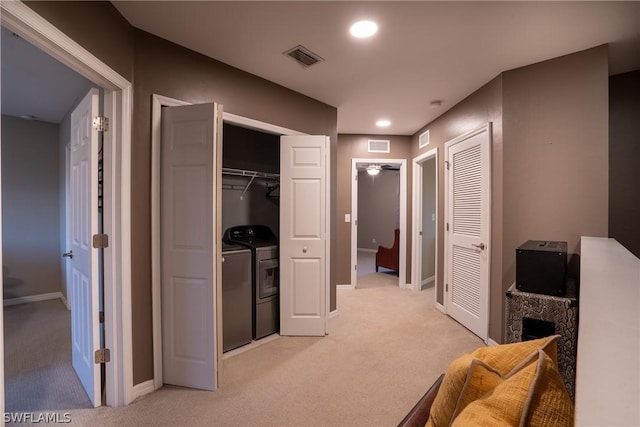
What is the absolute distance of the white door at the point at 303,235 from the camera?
10.3 ft

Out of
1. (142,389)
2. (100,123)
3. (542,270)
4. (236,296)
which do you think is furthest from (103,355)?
(542,270)

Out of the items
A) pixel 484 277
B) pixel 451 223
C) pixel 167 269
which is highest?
pixel 451 223

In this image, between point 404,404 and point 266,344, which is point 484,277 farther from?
point 266,344

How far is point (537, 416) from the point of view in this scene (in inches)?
21.2

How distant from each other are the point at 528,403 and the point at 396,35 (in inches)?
91.5

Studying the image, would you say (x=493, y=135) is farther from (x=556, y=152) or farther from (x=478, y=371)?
(x=478, y=371)

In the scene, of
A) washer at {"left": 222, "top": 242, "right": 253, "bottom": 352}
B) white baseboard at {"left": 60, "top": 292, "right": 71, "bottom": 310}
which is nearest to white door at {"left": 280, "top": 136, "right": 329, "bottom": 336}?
washer at {"left": 222, "top": 242, "right": 253, "bottom": 352}

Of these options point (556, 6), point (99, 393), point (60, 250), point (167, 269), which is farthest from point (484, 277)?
point (60, 250)

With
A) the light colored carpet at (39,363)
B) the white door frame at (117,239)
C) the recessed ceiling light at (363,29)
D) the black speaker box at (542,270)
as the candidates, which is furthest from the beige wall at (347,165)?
the light colored carpet at (39,363)

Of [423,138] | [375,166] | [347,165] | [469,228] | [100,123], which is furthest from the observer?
[375,166]

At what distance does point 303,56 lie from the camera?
8.30ft

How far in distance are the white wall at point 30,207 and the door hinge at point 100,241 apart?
326cm

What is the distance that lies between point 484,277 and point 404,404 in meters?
1.58

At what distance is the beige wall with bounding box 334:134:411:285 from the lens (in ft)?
16.5
